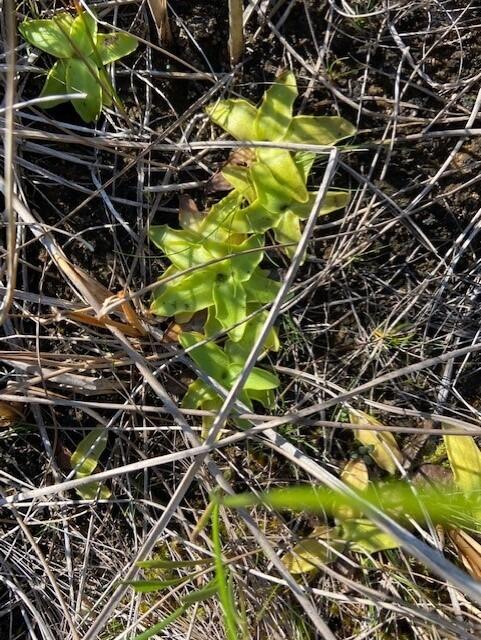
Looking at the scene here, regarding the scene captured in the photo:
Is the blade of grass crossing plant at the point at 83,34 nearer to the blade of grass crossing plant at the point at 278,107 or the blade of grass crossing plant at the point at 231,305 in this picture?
the blade of grass crossing plant at the point at 278,107

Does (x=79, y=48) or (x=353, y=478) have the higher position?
(x=79, y=48)

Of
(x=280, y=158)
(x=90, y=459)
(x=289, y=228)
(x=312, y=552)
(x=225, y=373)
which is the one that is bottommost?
(x=312, y=552)

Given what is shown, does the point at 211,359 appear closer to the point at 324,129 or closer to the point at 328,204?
the point at 328,204

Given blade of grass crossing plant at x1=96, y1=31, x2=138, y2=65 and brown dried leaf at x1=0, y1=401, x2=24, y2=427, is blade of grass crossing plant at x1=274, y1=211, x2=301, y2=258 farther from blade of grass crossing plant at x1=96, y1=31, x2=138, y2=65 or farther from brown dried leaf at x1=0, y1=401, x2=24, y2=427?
brown dried leaf at x1=0, y1=401, x2=24, y2=427

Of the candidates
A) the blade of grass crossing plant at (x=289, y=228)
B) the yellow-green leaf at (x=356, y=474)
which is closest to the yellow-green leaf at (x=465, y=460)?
the yellow-green leaf at (x=356, y=474)

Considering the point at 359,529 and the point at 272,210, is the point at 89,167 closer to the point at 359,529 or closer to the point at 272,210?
the point at 272,210

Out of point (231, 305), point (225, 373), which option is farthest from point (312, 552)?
point (231, 305)
